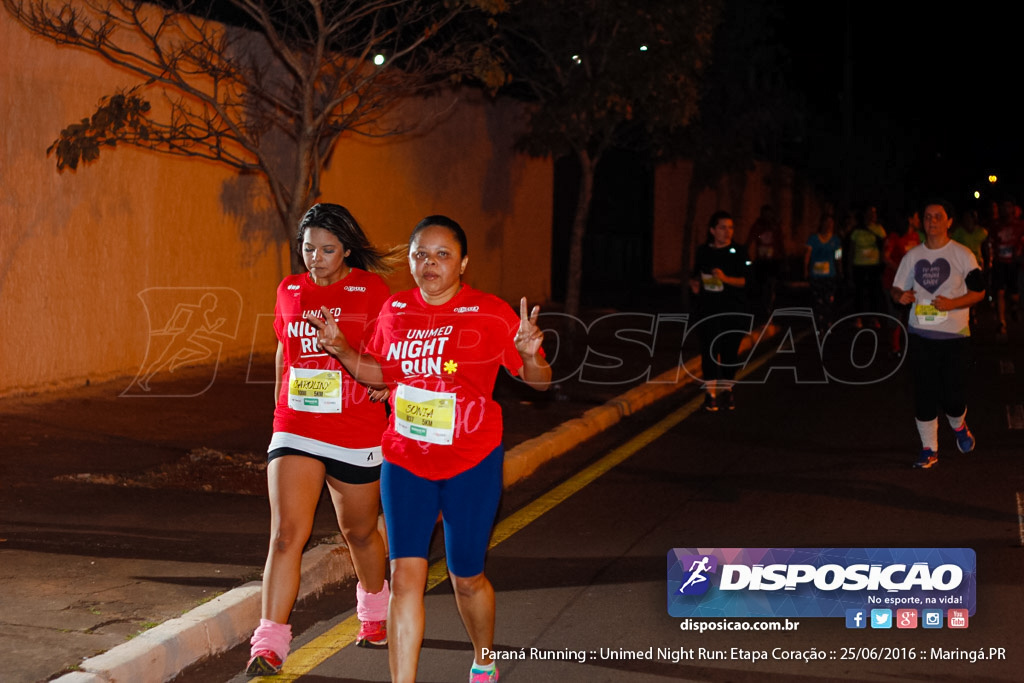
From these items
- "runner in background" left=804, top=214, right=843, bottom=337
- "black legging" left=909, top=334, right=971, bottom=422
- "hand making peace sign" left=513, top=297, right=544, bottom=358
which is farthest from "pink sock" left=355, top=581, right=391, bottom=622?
"runner in background" left=804, top=214, right=843, bottom=337

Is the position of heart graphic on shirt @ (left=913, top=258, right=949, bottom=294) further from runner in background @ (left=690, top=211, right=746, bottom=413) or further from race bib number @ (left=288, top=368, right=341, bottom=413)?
race bib number @ (left=288, top=368, right=341, bottom=413)

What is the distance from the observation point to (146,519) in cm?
751

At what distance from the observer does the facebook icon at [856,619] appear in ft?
18.9

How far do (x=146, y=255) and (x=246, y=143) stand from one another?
16.2ft

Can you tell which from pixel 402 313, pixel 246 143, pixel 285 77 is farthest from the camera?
pixel 285 77

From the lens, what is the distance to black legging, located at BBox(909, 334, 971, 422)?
31.0ft

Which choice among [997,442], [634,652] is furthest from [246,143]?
[997,442]

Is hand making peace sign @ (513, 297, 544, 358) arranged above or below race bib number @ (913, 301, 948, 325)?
below

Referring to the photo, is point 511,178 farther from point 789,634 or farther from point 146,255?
point 789,634

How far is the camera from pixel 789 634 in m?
5.77

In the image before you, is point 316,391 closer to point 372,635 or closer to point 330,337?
point 330,337

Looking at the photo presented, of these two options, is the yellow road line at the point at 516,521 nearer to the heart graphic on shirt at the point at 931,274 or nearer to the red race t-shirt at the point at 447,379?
the red race t-shirt at the point at 447,379
